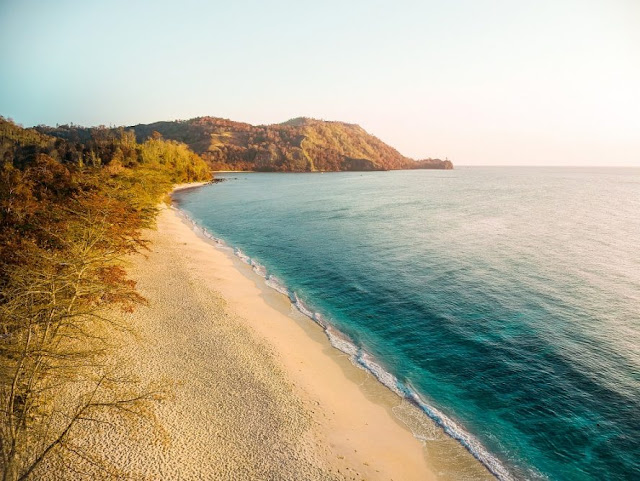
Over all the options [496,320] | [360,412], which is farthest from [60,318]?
[496,320]

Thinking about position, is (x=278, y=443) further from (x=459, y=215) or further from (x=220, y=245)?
(x=459, y=215)

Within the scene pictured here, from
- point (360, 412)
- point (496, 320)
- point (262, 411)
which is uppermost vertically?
point (496, 320)

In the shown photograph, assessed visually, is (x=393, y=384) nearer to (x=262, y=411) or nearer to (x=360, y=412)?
(x=360, y=412)

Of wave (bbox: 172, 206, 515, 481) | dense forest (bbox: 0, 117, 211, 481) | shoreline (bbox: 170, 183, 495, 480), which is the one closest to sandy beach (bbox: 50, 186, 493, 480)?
shoreline (bbox: 170, 183, 495, 480)

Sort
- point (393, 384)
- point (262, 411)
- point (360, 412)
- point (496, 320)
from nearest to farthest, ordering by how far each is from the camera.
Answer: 1. point (262, 411)
2. point (360, 412)
3. point (393, 384)
4. point (496, 320)

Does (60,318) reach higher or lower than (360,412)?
higher

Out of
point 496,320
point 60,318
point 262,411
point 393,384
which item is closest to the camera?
point 60,318

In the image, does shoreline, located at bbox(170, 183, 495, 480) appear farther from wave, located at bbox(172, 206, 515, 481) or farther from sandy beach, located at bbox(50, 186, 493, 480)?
wave, located at bbox(172, 206, 515, 481)

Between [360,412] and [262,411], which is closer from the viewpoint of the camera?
[262,411]

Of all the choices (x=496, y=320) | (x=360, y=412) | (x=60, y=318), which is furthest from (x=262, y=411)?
(x=496, y=320)

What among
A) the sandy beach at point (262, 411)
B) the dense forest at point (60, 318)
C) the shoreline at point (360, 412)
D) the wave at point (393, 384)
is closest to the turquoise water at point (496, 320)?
the wave at point (393, 384)
